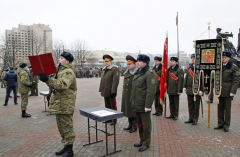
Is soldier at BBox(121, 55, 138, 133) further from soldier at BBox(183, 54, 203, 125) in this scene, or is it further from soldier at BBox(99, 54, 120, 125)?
soldier at BBox(183, 54, 203, 125)

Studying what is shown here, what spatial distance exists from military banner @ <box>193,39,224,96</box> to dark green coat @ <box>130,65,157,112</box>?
101 inches

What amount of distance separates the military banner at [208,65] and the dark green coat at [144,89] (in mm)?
2555

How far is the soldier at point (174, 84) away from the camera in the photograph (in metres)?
7.10

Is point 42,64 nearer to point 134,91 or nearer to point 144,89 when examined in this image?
point 134,91

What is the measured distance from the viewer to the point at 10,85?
398 inches

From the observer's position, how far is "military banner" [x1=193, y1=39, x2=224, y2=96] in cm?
591

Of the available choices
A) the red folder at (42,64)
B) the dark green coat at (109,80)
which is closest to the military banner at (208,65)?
the dark green coat at (109,80)

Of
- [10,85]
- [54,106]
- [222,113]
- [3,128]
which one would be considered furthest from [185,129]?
[10,85]

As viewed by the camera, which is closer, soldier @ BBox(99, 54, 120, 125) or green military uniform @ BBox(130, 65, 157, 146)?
green military uniform @ BBox(130, 65, 157, 146)

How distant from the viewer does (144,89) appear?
4.48m

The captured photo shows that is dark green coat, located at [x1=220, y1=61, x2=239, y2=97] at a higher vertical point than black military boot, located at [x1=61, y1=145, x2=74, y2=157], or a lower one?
higher

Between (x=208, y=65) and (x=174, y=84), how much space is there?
4.64 ft

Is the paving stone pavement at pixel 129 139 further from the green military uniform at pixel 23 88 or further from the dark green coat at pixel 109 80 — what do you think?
the dark green coat at pixel 109 80

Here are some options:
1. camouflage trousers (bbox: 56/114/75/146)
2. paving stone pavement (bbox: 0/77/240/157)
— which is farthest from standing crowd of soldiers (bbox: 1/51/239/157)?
paving stone pavement (bbox: 0/77/240/157)
